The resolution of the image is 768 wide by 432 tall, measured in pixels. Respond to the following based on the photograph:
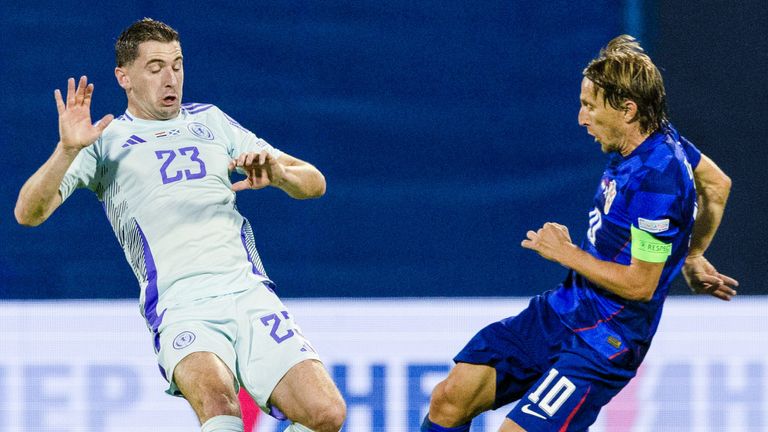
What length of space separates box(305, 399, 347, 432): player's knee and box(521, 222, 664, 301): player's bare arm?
87 centimetres

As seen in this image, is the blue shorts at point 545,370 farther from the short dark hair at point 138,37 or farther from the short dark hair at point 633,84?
the short dark hair at point 138,37

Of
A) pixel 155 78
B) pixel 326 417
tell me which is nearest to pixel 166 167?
pixel 155 78

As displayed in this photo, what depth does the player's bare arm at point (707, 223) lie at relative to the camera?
4215mm

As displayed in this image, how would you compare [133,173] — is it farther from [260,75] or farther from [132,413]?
[260,75]

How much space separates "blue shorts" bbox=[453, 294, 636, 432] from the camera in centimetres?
398

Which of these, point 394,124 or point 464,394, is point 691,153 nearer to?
point 464,394

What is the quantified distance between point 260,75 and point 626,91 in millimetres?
2945

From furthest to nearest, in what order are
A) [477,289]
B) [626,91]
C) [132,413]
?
[477,289] < [132,413] < [626,91]

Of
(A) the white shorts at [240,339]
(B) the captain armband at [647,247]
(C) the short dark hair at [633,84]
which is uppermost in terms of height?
(C) the short dark hair at [633,84]

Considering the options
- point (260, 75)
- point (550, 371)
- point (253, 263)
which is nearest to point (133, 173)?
point (253, 263)

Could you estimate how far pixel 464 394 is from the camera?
417 centimetres

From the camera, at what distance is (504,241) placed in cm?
636

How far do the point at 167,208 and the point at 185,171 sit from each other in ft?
0.55

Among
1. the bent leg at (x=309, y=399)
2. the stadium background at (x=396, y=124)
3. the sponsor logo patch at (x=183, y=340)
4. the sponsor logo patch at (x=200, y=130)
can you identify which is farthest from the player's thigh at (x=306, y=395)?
the stadium background at (x=396, y=124)
